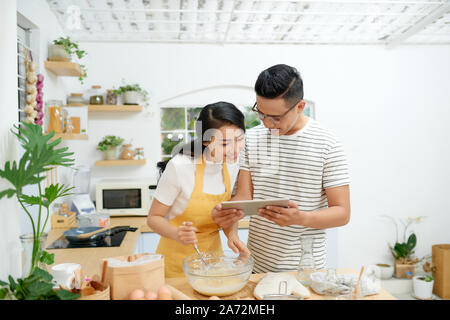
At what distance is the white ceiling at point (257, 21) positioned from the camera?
2914 mm

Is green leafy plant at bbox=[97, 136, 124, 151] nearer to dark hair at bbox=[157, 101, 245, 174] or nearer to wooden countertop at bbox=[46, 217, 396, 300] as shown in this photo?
wooden countertop at bbox=[46, 217, 396, 300]

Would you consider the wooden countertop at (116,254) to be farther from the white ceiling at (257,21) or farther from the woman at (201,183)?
the white ceiling at (257,21)

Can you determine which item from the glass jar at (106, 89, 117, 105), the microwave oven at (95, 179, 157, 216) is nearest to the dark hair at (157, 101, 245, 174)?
the microwave oven at (95, 179, 157, 216)

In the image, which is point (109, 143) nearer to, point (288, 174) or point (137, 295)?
point (288, 174)

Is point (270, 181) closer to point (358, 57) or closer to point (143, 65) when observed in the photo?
point (143, 65)

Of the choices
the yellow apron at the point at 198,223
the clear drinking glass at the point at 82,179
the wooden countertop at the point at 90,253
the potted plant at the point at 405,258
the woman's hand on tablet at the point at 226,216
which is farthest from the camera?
the potted plant at the point at 405,258

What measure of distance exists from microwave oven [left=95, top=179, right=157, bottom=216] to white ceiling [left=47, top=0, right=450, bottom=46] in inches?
48.3

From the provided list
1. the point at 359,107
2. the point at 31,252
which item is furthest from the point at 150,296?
the point at 359,107

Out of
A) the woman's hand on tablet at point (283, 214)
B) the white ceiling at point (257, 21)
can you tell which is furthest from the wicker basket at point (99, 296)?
the white ceiling at point (257, 21)

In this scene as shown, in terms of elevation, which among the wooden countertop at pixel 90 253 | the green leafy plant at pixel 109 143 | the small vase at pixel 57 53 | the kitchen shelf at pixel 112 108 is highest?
the small vase at pixel 57 53

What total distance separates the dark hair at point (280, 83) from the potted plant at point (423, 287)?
3.10m

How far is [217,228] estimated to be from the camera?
1.58m
